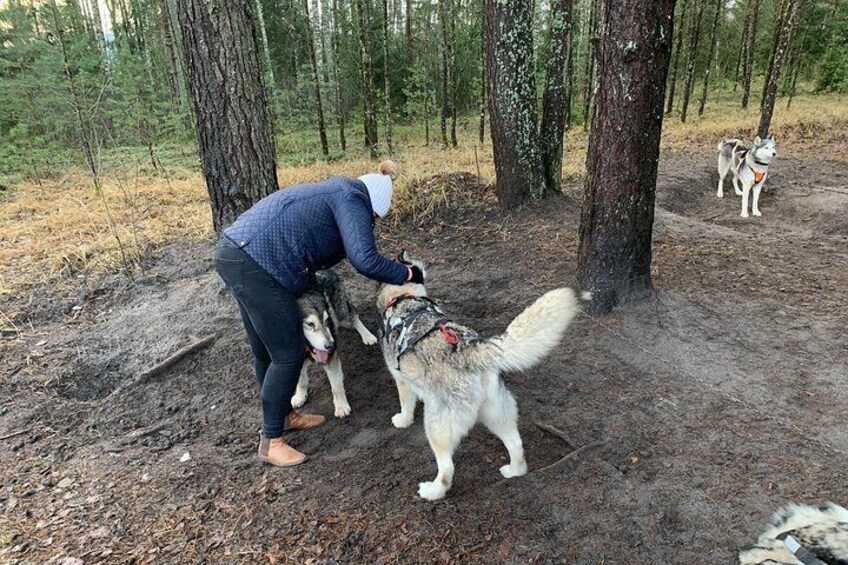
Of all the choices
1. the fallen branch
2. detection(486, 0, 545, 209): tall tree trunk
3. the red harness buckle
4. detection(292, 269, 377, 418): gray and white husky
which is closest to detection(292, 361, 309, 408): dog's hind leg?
detection(292, 269, 377, 418): gray and white husky

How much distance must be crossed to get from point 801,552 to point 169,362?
191 inches

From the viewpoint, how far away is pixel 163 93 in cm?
2012

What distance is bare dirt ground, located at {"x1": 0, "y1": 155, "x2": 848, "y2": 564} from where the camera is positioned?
271cm

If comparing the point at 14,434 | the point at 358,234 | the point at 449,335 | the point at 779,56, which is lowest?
the point at 14,434

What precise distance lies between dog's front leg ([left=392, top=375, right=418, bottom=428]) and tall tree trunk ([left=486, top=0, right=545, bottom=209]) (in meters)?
4.32

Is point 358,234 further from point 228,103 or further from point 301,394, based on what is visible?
point 228,103

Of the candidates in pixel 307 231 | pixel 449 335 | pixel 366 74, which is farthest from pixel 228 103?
pixel 366 74

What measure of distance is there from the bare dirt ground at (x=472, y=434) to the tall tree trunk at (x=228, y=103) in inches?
50.7

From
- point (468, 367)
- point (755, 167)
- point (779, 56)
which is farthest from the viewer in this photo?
point (779, 56)

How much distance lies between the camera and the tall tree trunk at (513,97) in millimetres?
6480

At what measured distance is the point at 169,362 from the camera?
4.69 meters

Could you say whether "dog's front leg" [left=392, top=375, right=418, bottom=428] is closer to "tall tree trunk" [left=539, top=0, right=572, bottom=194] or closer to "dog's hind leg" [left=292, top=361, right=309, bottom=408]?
"dog's hind leg" [left=292, top=361, right=309, bottom=408]

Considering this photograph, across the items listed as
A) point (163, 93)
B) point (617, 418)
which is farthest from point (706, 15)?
point (617, 418)

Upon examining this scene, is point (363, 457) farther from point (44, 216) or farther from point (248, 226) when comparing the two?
point (44, 216)
